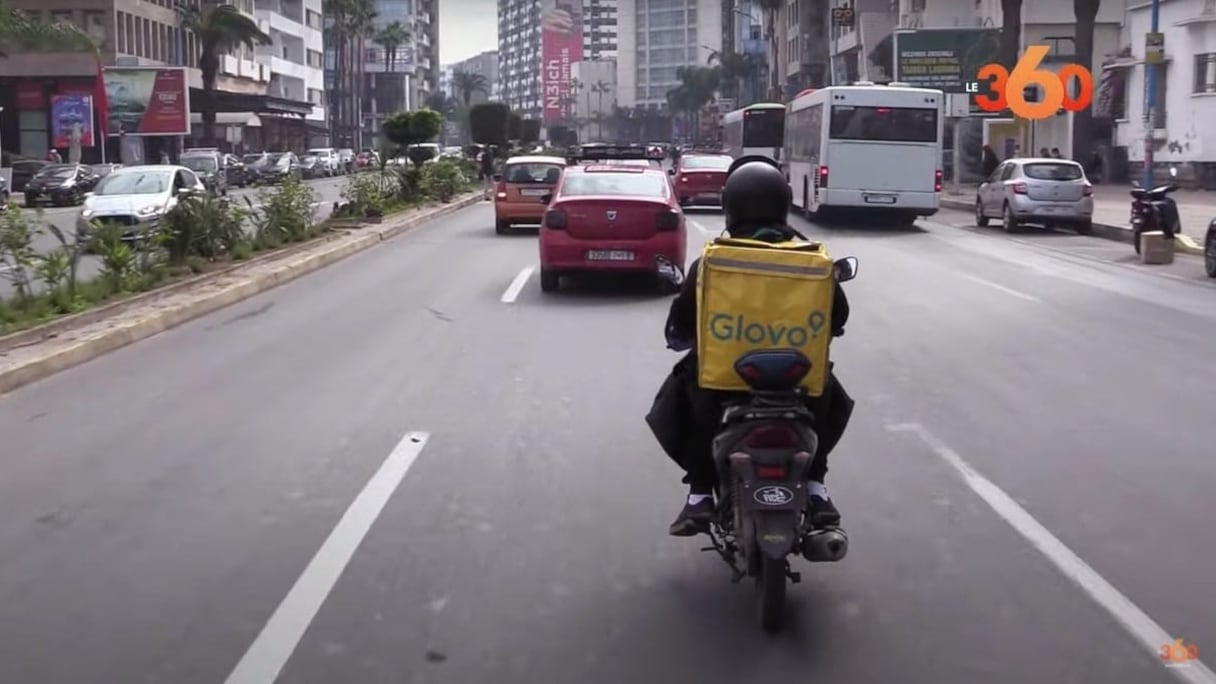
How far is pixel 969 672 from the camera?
523 cm

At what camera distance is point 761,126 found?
169ft

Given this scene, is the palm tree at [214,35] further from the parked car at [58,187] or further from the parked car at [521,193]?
the parked car at [521,193]

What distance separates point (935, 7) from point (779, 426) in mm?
68404

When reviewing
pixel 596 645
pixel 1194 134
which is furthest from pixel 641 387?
pixel 1194 134

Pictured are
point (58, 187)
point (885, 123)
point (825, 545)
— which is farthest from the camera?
point (58, 187)

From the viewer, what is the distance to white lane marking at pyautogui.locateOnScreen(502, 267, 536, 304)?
57.1 feet

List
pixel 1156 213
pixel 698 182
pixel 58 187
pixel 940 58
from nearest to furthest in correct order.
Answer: pixel 1156 213
pixel 698 182
pixel 58 187
pixel 940 58

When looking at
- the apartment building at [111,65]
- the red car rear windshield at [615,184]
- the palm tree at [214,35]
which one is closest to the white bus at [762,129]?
the apartment building at [111,65]

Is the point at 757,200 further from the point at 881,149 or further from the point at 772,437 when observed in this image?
the point at 881,149

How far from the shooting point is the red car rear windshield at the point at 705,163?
38438 millimetres

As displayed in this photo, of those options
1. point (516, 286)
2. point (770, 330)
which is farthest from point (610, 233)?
point (770, 330)

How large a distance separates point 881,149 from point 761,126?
67.1 feet

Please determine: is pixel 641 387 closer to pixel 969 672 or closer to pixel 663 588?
pixel 663 588

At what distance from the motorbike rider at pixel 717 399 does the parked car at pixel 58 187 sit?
43.8m
